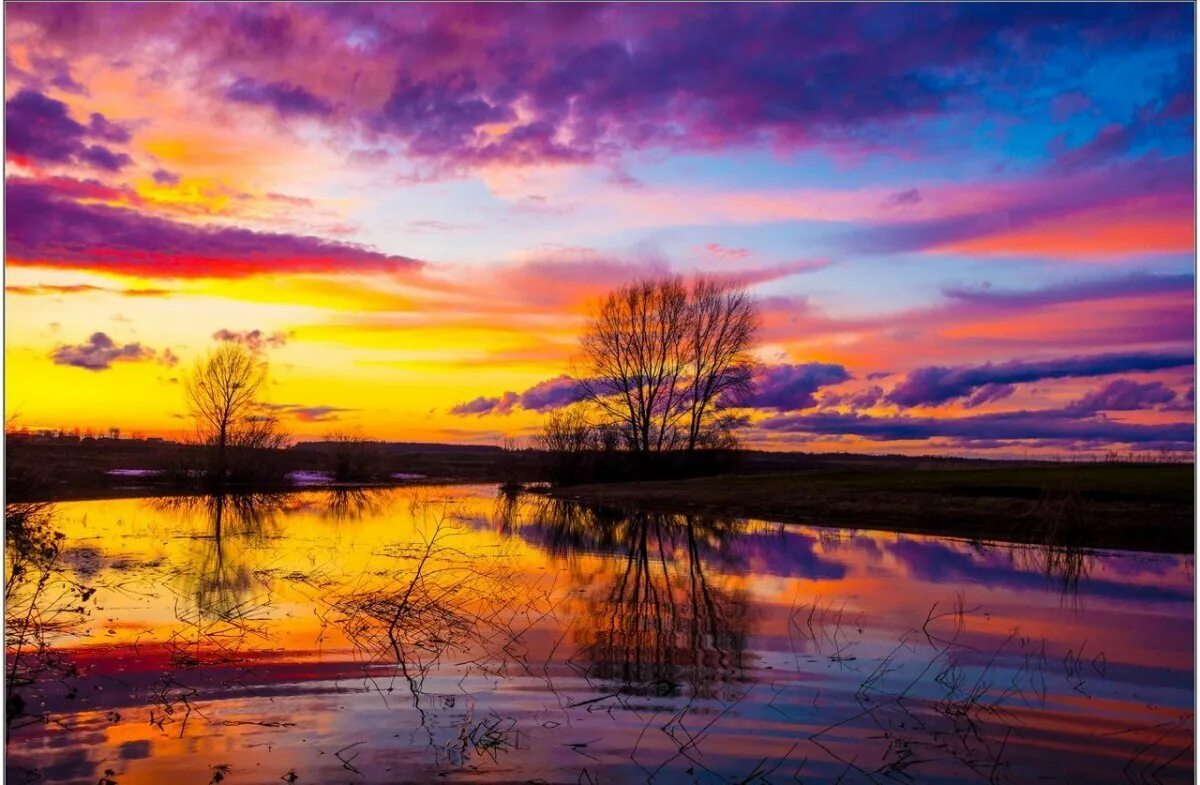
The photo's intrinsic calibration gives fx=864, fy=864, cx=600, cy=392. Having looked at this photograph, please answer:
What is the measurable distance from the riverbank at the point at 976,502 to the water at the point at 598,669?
5.57m

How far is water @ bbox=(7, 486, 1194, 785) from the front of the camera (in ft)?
24.5

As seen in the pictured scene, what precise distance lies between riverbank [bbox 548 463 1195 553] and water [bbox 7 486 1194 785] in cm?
557

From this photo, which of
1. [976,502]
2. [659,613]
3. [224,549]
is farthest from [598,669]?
[976,502]

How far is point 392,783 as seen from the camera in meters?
6.83

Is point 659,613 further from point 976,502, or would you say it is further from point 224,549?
point 976,502

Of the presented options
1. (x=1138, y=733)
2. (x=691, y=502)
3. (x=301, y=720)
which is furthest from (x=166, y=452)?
(x=1138, y=733)

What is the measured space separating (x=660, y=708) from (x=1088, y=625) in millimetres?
8540

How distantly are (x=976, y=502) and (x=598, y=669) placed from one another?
26310 millimetres

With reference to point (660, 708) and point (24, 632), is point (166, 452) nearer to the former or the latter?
point (24, 632)

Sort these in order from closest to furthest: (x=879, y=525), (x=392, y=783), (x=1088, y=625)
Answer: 1. (x=392, y=783)
2. (x=1088, y=625)
3. (x=879, y=525)

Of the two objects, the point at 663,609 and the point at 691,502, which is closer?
the point at 663,609

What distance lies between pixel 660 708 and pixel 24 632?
8800 millimetres

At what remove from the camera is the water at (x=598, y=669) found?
7457mm

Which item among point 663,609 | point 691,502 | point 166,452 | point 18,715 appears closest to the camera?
point 18,715
